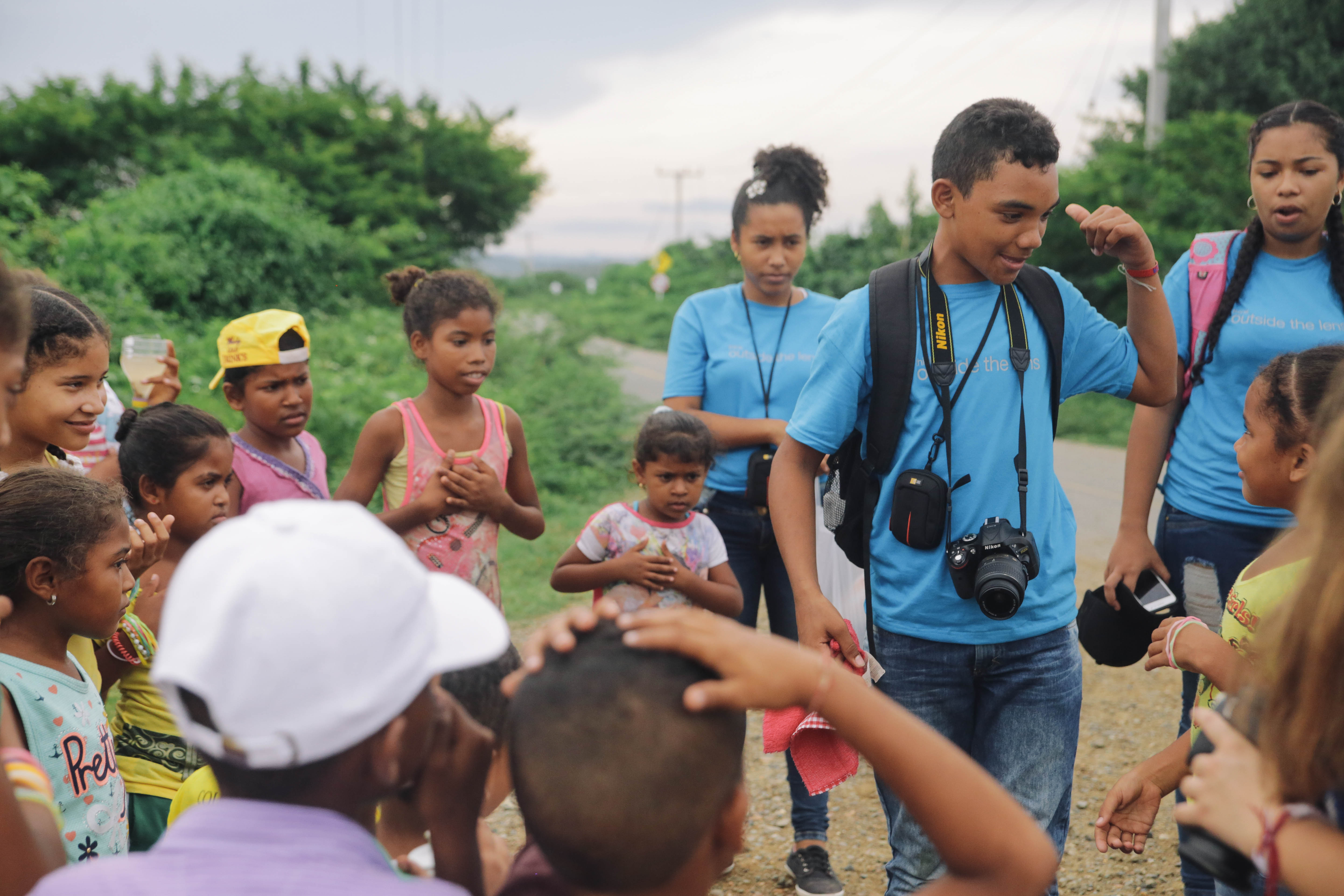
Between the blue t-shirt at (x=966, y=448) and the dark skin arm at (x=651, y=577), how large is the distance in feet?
3.04

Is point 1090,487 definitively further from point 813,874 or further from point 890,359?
point 890,359

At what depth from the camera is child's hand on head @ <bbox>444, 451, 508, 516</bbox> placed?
330cm

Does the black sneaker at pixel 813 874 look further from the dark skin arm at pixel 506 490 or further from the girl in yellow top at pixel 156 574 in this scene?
the girl in yellow top at pixel 156 574

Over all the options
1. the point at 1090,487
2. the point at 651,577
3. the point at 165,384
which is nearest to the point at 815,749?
the point at 651,577

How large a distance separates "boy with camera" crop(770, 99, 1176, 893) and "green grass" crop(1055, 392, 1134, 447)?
39.9ft

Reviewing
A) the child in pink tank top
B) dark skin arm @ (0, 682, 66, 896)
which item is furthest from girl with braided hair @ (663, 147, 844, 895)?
dark skin arm @ (0, 682, 66, 896)

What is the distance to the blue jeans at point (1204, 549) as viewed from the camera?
3.07 m

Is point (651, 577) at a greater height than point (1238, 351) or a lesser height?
lesser

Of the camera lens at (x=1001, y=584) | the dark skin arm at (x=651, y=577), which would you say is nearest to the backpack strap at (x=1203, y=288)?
the camera lens at (x=1001, y=584)

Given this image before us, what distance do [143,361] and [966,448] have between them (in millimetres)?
3003

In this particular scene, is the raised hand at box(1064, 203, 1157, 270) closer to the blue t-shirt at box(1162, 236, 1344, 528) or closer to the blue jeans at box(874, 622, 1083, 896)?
the blue t-shirt at box(1162, 236, 1344, 528)

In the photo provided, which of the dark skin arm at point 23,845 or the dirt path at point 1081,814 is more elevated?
the dark skin arm at point 23,845

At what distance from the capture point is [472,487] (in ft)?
10.8

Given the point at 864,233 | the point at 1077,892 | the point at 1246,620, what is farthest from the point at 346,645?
the point at 864,233
